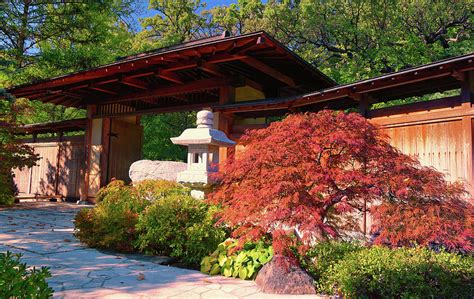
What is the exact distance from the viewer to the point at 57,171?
484 inches

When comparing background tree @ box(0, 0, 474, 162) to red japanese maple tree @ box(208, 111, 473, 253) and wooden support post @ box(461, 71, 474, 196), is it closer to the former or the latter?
wooden support post @ box(461, 71, 474, 196)

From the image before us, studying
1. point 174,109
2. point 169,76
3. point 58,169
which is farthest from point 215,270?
point 58,169

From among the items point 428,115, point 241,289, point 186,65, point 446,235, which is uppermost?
point 186,65

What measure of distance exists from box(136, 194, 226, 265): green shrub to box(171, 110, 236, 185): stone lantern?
0.42 m

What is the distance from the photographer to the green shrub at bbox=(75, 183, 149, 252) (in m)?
5.18

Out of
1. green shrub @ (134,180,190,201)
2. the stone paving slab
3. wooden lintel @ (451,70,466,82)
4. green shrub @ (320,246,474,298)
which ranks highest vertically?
wooden lintel @ (451,70,466,82)

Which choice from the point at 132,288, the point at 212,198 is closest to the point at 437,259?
the point at 212,198

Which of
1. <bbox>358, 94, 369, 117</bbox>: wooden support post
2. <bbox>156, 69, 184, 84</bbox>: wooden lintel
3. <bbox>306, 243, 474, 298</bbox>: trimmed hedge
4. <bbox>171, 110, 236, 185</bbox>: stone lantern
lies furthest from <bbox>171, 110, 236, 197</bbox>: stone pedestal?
<bbox>156, 69, 184, 84</bbox>: wooden lintel

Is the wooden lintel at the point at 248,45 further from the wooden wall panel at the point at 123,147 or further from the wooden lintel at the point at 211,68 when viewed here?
the wooden wall panel at the point at 123,147

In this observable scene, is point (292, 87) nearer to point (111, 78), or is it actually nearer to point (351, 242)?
point (111, 78)

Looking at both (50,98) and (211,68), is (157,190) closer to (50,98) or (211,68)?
(211,68)

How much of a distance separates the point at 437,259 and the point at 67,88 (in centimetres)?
995

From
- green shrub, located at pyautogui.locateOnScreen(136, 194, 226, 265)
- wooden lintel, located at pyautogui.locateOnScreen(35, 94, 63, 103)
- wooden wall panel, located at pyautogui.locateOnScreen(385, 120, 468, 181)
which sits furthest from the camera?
wooden lintel, located at pyautogui.locateOnScreen(35, 94, 63, 103)

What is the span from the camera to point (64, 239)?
5.72 m
